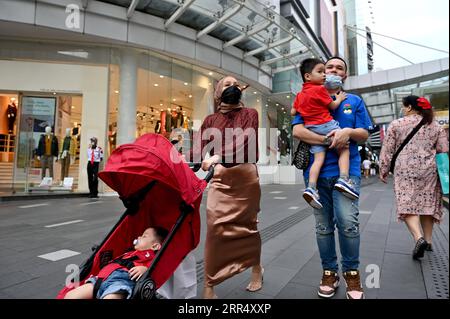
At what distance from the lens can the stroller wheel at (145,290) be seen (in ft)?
4.75

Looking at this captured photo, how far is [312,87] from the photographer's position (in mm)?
2109

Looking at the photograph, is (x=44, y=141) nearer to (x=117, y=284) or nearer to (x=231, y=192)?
(x=231, y=192)

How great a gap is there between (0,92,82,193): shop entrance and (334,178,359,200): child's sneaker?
9676 millimetres

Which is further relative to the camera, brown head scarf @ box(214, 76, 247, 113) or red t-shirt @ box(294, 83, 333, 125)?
brown head scarf @ box(214, 76, 247, 113)

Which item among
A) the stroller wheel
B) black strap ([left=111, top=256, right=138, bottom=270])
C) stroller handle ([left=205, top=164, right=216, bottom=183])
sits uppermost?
stroller handle ([left=205, top=164, right=216, bottom=183])

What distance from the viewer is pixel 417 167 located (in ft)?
10.2

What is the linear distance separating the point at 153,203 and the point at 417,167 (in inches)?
113

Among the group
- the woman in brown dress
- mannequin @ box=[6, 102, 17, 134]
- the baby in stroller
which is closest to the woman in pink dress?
the woman in brown dress

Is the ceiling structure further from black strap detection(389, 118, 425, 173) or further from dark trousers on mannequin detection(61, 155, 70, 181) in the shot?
black strap detection(389, 118, 425, 173)

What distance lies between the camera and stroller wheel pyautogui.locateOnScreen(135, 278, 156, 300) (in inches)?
57.0

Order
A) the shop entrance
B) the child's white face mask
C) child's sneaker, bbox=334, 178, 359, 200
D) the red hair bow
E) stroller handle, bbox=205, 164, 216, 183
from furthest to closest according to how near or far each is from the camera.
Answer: the shop entrance < the red hair bow < the child's white face mask < stroller handle, bbox=205, 164, 216, 183 < child's sneaker, bbox=334, 178, 359, 200

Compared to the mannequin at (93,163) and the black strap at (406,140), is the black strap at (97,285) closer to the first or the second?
the black strap at (406,140)

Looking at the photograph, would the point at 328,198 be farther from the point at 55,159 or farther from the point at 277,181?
the point at 277,181

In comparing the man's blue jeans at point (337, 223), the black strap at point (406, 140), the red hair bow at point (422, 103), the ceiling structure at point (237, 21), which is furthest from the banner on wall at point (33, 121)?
the red hair bow at point (422, 103)
